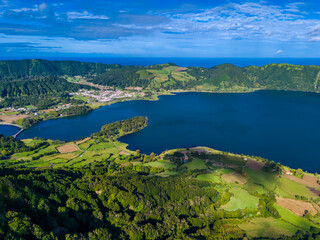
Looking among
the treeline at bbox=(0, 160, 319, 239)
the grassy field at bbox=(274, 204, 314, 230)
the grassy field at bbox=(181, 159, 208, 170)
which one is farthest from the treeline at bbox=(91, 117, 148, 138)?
the grassy field at bbox=(274, 204, 314, 230)

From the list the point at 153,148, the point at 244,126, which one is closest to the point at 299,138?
the point at 244,126

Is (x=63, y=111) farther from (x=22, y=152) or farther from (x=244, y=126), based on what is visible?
(x=244, y=126)

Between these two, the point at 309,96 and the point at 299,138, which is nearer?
the point at 299,138

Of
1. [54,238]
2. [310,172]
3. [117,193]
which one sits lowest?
[310,172]

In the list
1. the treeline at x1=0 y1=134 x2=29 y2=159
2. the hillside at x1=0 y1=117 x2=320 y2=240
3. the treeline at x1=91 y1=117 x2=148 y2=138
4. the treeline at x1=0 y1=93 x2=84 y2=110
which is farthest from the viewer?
the treeline at x1=0 y1=93 x2=84 y2=110

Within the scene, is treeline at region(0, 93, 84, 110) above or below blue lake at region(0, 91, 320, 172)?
above

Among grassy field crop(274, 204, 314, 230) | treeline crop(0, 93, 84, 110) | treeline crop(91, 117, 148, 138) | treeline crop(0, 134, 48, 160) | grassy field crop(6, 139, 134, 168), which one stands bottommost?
grassy field crop(274, 204, 314, 230)

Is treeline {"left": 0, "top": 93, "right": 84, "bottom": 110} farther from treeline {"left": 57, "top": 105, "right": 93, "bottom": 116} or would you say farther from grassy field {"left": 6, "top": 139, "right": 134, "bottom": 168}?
grassy field {"left": 6, "top": 139, "right": 134, "bottom": 168}

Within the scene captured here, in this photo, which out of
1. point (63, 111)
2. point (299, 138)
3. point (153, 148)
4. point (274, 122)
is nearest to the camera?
point (153, 148)
